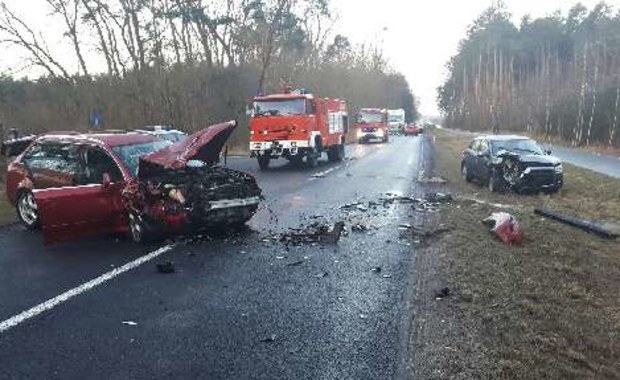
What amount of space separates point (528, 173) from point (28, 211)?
12.2 m

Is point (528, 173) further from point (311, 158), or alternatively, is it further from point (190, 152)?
point (190, 152)

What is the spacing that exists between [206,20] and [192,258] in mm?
30407

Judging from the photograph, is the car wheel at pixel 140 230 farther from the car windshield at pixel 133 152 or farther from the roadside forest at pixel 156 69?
the roadside forest at pixel 156 69

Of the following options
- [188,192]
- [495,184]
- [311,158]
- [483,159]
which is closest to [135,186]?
[188,192]

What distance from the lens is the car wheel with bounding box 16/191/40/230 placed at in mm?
10711

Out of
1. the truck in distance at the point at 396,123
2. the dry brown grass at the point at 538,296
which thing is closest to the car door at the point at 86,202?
the dry brown grass at the point at 538,296

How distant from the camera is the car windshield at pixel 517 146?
17.1 meters

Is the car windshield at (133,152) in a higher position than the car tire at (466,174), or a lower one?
higher

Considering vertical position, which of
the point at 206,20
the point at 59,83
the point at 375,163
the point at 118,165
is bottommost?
the point at 375,163

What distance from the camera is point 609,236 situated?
10.7 m

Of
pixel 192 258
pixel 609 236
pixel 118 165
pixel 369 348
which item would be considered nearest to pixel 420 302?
pixel 369 348

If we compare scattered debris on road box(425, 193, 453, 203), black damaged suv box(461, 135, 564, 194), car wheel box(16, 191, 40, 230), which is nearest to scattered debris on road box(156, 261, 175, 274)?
car wheel box(16, 191, 40, 230)

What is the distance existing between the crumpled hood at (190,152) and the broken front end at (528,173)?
30.7ft

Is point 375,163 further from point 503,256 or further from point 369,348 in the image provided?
point 369,348
